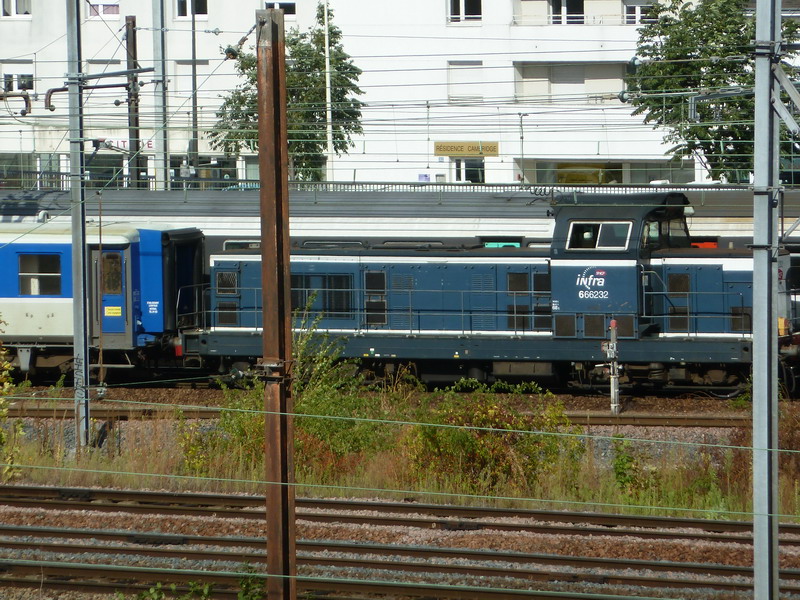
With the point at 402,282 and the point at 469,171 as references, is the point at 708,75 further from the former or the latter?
the point at 469,171

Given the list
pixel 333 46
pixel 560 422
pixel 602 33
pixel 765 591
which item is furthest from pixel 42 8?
pixel 765 591

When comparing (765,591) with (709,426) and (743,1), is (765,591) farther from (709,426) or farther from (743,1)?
(743,1)

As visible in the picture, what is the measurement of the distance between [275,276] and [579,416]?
918cm

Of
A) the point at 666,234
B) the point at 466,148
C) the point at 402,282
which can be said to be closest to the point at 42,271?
the point at 402,282

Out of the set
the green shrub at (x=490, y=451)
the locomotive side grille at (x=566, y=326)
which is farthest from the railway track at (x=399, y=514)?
the locomotive side grille at (x=566, y=326)

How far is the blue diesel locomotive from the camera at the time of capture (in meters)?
15.9

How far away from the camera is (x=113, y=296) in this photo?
57.1 ft

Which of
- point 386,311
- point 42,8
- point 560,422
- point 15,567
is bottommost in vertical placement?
point 15,567

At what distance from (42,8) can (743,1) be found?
81.4 ft

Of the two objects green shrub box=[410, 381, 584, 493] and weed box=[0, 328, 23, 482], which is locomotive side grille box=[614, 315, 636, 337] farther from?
weed box=[0, 328, 23, 482]

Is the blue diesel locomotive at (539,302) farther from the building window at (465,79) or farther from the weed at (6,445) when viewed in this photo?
the building window at (465,79)

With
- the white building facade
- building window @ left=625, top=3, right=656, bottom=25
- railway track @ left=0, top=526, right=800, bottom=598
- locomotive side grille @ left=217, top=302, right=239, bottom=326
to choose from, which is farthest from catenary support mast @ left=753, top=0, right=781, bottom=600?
building window @ left=625, top=3, right=656, bottom=25

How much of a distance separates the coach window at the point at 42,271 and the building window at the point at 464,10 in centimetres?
2152

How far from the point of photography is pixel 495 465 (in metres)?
11.2
